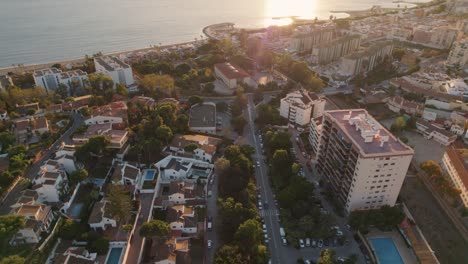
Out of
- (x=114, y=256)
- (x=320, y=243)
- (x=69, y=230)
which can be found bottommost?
(x=320, y=243)

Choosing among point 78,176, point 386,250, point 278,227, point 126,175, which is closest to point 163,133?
point 126,175

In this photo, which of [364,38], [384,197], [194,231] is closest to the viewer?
[194,231]

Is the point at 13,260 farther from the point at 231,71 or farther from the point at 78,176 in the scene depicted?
the point at 231,71

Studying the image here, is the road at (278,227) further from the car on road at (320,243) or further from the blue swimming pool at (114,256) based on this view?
the blue swimming pool at (114,256)

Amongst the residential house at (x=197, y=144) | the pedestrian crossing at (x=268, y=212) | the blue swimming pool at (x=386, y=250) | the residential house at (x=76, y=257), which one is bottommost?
the blue swimming pool at (x=386, y=250)

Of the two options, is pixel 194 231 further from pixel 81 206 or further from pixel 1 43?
pixel 1 43

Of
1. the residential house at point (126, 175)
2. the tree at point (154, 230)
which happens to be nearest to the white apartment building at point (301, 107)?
the residential house at point (126, 175)

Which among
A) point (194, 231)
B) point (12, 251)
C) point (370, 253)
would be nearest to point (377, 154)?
point (370, 253)
